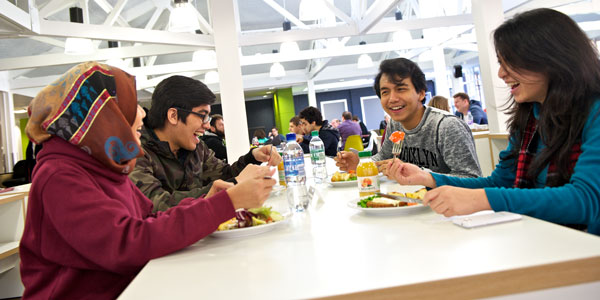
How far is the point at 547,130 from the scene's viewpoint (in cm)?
133

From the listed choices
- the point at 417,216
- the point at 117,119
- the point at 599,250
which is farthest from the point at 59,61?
the point at 599,250

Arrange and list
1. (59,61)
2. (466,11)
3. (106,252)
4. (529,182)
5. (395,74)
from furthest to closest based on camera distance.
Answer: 1. (466,11)
2. (59,61)
3. (395,74)
4. (529,182)
5. (106,252)

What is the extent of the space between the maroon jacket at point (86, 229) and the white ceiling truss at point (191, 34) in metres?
2.78

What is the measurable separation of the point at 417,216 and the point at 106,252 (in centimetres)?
86

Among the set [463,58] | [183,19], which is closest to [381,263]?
[183,19]

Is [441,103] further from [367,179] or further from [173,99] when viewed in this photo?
[367,179]

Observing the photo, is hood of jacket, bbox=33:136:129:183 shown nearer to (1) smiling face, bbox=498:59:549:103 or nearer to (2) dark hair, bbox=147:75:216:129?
(2) dark hair, bbox=147:75:216:129

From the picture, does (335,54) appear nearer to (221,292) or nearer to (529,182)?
(529,182)

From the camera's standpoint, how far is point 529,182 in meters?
1.46

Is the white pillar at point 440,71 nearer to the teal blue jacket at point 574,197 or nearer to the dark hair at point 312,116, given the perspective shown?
the dark hair at point 312,116

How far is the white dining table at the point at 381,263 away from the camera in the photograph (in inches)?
27.9

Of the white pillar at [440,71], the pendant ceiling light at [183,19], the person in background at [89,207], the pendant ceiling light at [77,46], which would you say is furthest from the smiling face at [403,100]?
the white pillar at [440,71]

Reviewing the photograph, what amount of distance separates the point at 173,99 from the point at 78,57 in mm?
6065

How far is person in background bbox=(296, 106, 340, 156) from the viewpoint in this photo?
5.67 m
